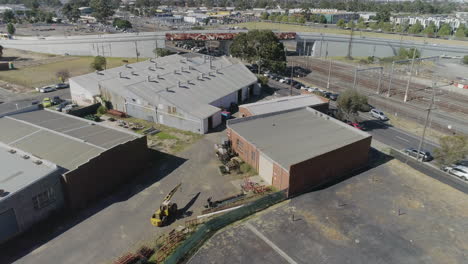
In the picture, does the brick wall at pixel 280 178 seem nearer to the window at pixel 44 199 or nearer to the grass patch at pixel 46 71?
the window at pixel 44 199

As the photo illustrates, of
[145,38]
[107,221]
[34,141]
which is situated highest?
[145,38]

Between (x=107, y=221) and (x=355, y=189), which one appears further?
(x=355, y=189)

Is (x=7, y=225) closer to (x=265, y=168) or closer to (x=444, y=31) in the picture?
(x=265, y=168)

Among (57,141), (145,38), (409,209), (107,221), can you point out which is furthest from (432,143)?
(145,38)

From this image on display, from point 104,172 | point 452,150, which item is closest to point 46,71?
point 104,172

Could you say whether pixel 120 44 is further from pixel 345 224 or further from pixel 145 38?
pixel 345 224

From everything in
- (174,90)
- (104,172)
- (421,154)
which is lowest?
(421,154)

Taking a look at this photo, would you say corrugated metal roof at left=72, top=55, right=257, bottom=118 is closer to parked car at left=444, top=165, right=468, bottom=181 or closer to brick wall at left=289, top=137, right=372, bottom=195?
brick wall at left=289, top=137, right=372, bottom=195

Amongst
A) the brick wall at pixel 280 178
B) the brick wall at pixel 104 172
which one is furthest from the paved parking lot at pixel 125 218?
the brick wall at pixel 280 178
